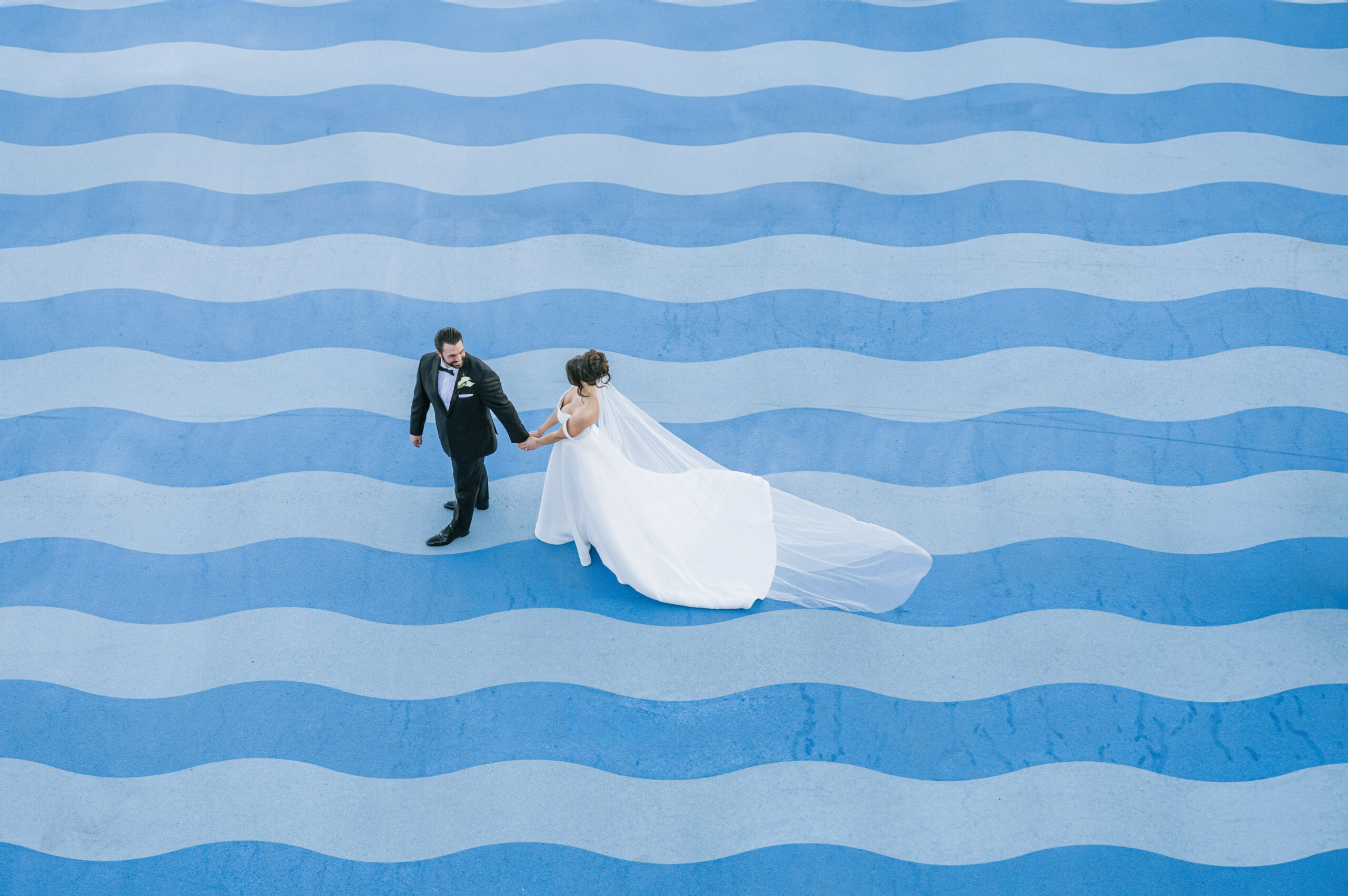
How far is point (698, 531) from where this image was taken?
415cm

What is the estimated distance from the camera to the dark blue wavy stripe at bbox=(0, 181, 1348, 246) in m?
5.40

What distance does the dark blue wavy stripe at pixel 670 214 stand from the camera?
5398 millimetres

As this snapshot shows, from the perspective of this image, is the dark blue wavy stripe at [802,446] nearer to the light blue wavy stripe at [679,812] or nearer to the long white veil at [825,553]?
the long white veil at [825,553]

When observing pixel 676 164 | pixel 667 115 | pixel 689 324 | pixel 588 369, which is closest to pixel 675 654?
pixel 588 369

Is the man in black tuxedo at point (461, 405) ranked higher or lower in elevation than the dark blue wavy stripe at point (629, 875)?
higher

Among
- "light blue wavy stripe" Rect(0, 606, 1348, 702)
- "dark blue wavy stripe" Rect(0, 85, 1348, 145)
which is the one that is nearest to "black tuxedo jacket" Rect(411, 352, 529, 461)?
"light blue wavy stripe" Rect(0, 606, 1348, 702)

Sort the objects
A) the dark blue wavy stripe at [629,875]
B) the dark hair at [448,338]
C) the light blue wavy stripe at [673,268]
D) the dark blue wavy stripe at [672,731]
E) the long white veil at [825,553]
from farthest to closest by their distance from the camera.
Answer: the light blue wavy stripe at [673,268], the long white veil at [825,553], the dark blue wavy stripe at [672,731], the dark hair at [448,338], the dark blue wavy stripe at [629,875]

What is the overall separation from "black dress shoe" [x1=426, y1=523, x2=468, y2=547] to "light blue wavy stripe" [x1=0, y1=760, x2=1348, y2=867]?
113 centimetres

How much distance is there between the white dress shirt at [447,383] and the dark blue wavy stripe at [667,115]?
2.61 metres

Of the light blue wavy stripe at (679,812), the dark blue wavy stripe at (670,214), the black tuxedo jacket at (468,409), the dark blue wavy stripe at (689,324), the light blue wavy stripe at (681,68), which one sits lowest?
the light blue wavy stripe at (679,812)

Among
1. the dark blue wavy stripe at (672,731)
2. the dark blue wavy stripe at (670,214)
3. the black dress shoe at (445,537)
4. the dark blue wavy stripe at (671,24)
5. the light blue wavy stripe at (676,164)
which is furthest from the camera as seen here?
the dark blue wavy stripe at (671,24)

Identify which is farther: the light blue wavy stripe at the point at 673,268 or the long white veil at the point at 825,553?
the light blue wavy stripe at the point at 673,268

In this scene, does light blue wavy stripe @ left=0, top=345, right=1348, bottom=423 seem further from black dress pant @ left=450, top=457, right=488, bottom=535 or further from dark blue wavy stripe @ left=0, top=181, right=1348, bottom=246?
dark blue wavy stripe @ left=0, top=181, right=1348, bottom=246

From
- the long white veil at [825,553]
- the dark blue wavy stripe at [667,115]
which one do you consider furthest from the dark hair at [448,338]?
the dark blue wavy stripe at [667,115]
